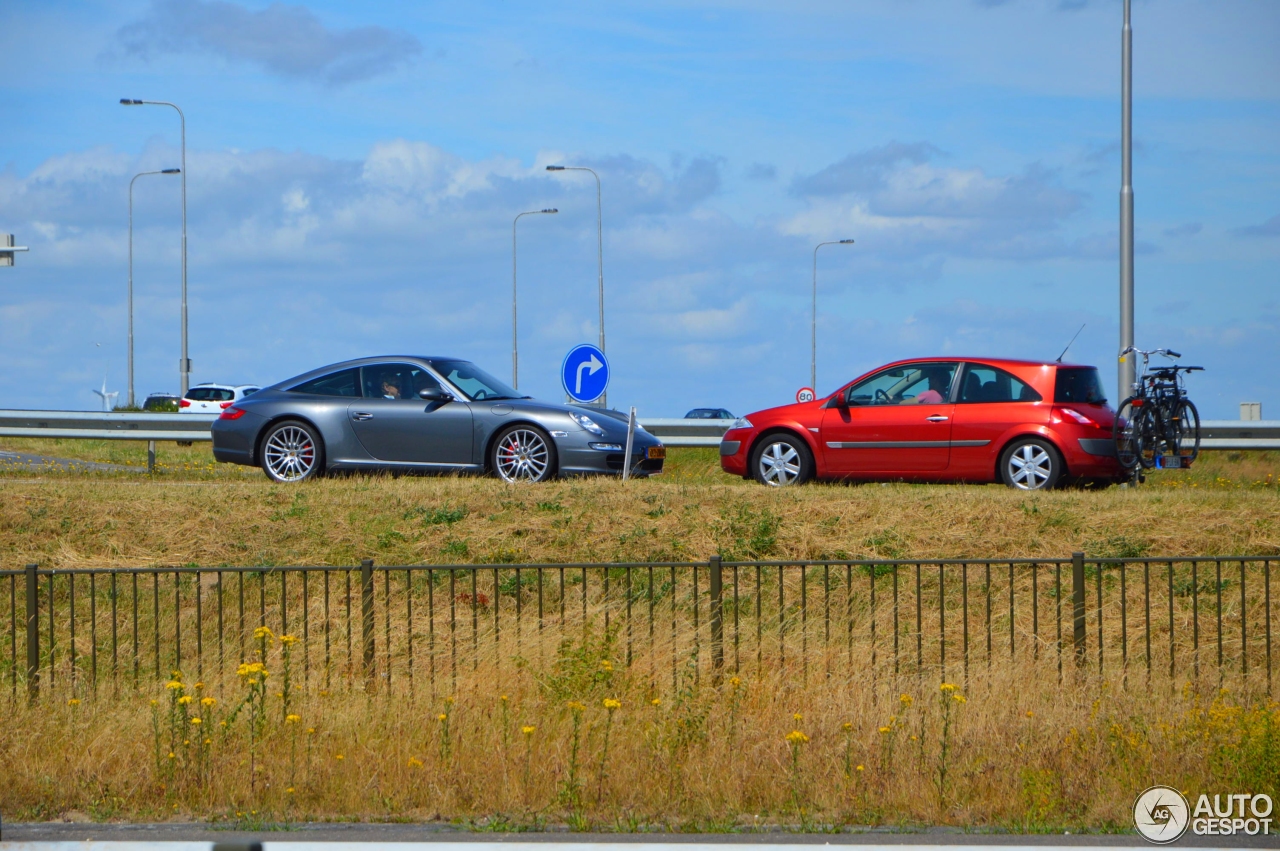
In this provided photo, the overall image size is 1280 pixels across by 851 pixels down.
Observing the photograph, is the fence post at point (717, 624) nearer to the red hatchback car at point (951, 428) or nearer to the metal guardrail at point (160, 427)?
the red hatchback car at point (951, 428)

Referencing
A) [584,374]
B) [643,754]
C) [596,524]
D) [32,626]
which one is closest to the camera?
[643,754]

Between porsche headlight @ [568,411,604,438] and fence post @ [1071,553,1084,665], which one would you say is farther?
porsche headlight @ [568,411,604,438]

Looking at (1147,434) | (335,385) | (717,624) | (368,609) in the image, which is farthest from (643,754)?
(1147,434)

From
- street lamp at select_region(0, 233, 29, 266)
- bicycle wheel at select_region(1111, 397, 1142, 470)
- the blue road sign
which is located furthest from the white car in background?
bicycle wheel at select_region(1111, 397, 1142, 470)

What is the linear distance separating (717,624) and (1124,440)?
25.0 ft

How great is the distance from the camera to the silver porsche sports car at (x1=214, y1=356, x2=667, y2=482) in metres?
14.6

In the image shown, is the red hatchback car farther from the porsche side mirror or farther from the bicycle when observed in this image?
the porsche side mirror

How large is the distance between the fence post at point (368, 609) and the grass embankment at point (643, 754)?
777 mm

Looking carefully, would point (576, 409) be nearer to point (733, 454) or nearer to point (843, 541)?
point (733, 454)

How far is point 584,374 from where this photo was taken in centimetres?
1695

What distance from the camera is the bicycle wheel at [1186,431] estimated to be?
15602 mm

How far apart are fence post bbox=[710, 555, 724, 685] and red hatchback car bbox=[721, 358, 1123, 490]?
6358mm

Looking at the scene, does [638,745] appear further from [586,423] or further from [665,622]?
[586,423]

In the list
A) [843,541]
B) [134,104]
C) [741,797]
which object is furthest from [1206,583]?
[134,104]
